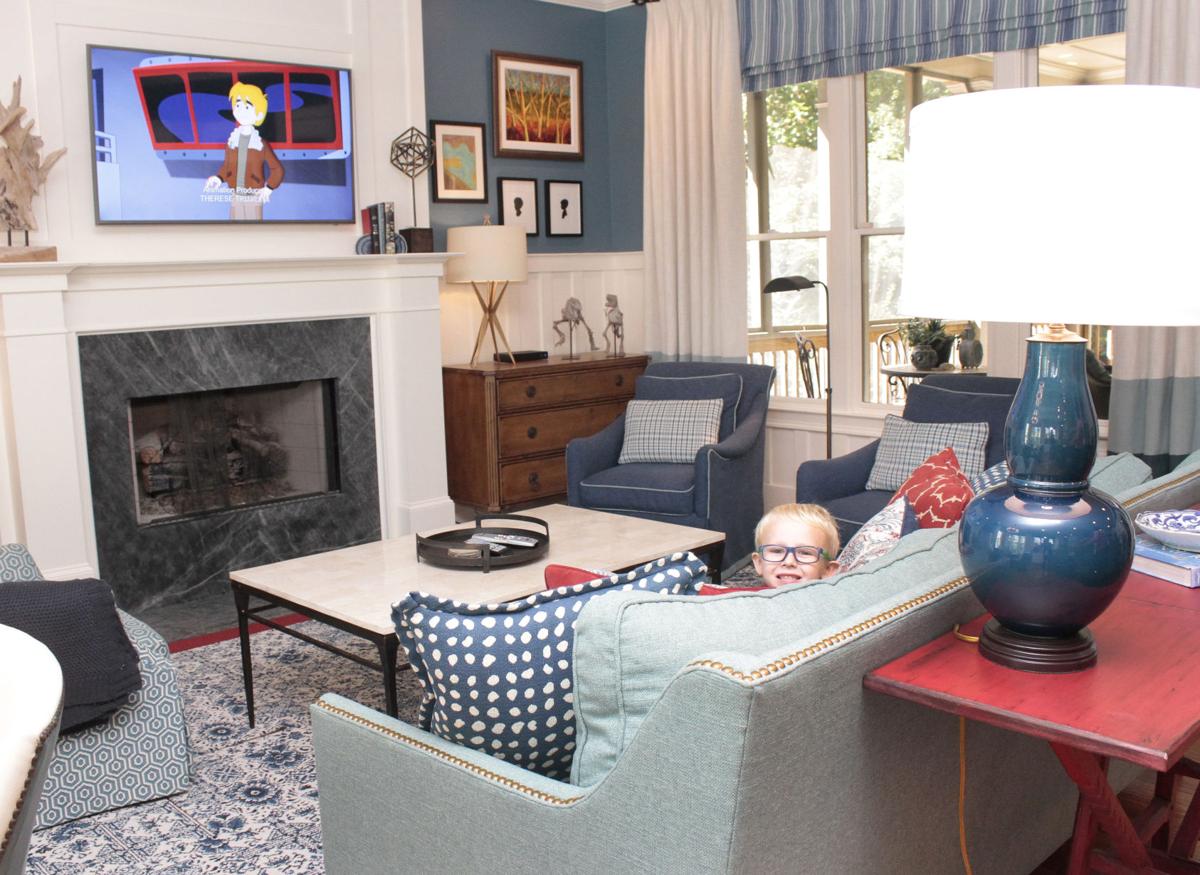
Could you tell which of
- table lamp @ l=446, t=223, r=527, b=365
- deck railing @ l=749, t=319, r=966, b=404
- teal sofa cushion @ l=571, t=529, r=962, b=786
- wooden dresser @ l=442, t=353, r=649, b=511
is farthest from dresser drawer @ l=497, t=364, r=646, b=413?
teal sofa cushion @ l=571, t=529, r=962, b=786

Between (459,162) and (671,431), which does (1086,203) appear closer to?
(671,431)

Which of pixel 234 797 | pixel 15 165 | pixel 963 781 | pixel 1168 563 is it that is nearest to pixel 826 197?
pixel 15 165

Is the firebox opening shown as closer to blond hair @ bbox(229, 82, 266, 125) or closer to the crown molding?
blond hair @ bbox(229, 82, 266, 125)

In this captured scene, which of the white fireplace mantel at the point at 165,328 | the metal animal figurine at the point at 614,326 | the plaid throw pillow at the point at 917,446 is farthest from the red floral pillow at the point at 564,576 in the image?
the metal animal figurine at the point at 614,326

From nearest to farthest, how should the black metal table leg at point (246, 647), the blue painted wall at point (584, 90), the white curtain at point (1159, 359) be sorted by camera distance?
1. the black metal table leg at point (246, 647)
2. the white curtain at point (1159, 359)
3. the blue painted wall at point (584, 90)

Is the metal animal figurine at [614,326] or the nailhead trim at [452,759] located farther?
the metal animal figurine at [614,326]

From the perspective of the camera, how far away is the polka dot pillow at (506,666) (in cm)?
175

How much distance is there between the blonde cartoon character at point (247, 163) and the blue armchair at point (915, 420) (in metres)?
2.50

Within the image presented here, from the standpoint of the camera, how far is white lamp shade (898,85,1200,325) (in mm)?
1506

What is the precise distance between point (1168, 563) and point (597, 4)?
16.4 ft

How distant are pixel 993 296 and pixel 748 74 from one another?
4456 millimetres

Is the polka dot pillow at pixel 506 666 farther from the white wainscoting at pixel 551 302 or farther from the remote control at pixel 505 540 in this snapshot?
the white wainscoting at pixel 551 302

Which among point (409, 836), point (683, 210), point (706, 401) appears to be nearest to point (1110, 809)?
point (409, 836)

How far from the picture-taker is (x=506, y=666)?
175cm
